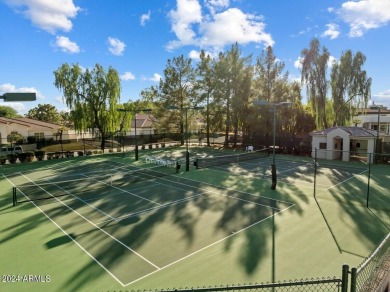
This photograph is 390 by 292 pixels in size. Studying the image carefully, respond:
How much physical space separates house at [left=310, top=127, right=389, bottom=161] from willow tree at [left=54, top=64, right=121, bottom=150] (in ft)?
83.8

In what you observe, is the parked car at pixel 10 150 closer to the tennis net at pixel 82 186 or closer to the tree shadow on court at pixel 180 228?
the tennis net at pixel 82 186

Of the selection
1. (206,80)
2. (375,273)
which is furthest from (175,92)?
(375,273)

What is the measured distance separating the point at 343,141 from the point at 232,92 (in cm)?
1552

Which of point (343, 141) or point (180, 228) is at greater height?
point (343, 141)

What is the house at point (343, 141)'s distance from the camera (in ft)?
89.9

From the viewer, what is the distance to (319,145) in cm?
2998

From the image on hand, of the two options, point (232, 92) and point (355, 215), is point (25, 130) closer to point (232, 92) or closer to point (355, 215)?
point (232, 92)

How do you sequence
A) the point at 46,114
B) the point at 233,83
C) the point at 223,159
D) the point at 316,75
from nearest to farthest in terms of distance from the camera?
1. the point at 223,159
2. the point at 316,75
3. the point at 233,83
4. the point at 46,114

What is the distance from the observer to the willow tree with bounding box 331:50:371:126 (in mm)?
33406

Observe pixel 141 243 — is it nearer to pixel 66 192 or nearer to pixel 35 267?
pixel 35 267

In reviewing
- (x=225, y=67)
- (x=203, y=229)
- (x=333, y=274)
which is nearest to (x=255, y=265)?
(x=333, y=274)

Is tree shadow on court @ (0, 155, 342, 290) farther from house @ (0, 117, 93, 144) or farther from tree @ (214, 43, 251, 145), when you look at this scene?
house @ (0, 117, 93, 144)

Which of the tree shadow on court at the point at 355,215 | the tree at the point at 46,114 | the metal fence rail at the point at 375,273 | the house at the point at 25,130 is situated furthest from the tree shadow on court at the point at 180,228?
the tree at the point at 46,114

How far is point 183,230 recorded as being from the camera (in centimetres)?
1110
